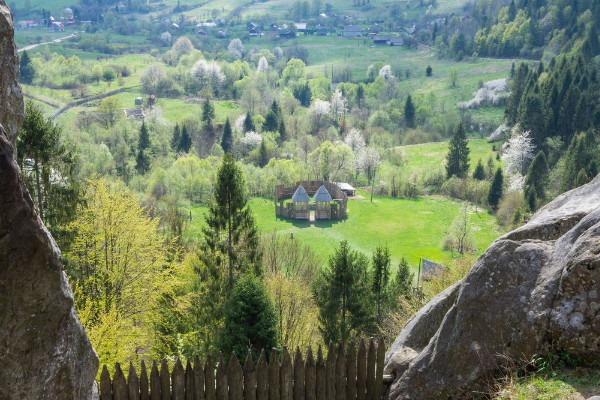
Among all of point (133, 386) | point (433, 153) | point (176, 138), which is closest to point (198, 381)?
point (133, 386)

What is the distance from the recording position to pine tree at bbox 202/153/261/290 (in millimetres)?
24922

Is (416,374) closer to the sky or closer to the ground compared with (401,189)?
closer to the sky

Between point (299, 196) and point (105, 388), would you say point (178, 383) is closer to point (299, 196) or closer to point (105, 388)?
point (105, 388)

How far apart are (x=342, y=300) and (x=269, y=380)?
17903 millimetres

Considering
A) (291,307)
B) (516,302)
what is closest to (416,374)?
(516,302)

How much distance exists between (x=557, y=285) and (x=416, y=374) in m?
2.49

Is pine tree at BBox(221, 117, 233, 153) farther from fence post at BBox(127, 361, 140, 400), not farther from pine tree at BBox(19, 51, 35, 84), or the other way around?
fence post at BBox(127, 361, 140, 400)

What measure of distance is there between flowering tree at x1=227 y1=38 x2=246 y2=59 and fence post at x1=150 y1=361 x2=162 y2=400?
16715cm

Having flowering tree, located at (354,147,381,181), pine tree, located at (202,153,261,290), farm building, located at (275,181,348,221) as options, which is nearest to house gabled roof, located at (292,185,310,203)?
farm building, located at (275,181,348,221)

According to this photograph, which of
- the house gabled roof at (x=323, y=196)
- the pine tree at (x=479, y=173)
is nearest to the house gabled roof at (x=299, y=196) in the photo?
the house gabled roof at (x=323, y=196)

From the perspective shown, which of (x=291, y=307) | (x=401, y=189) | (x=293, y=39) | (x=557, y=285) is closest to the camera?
(x=557, y=285)

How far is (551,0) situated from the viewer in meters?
148

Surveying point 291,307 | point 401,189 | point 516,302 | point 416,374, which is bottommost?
point 401,189

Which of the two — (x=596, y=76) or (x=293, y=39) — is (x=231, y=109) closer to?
(x=596, y=76)
